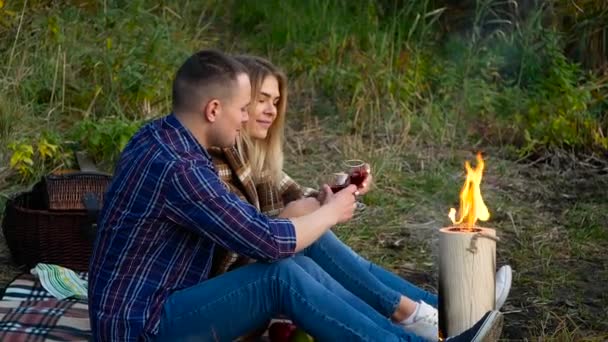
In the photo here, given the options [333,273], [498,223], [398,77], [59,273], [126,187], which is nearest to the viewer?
[126,187]

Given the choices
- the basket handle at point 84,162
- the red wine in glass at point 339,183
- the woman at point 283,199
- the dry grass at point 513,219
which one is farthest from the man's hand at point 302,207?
the basket handle at point 84,162

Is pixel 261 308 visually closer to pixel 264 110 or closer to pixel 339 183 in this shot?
pixel 339 183

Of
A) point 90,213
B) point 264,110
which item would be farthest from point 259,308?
point 90,213

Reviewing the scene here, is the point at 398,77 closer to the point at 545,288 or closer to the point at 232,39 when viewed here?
the point at 232,39

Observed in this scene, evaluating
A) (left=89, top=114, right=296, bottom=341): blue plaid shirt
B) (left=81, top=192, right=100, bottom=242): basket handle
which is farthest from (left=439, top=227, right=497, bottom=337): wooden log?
(left=81, top=192, right=100, bottom=242): basket handle

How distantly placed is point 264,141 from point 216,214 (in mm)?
1196

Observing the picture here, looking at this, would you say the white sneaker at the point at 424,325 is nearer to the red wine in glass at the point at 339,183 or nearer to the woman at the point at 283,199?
the woman at the point at 283,199

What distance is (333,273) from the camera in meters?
4.43

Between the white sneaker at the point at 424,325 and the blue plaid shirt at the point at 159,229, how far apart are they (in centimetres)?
85

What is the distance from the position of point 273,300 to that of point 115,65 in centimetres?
450

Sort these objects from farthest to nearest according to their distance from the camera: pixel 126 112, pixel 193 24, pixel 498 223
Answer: pixel 193 24 < pixel 126 112 < pixel 498 223

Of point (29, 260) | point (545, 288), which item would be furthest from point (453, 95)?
point (29, 260)

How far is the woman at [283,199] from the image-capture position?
4.39 m

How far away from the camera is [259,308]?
12.4 ft
